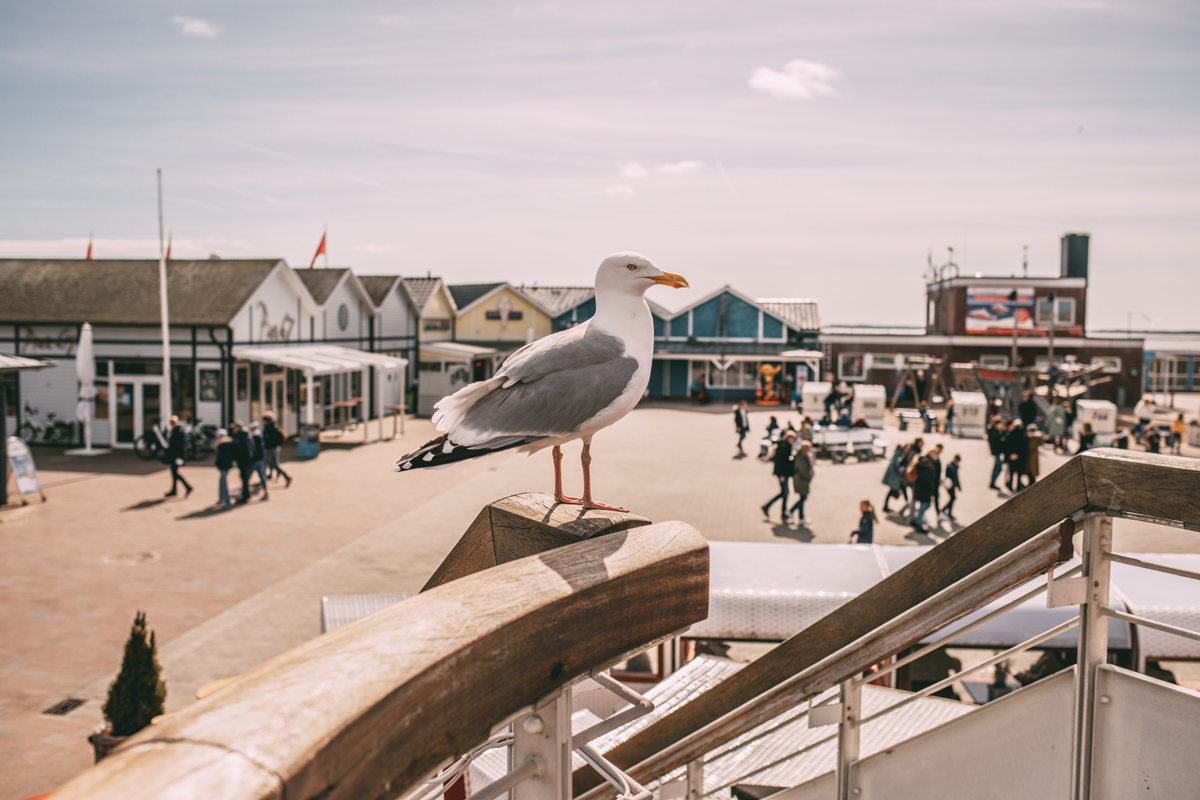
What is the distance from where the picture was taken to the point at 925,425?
1202 inches

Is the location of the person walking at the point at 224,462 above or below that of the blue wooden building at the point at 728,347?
below

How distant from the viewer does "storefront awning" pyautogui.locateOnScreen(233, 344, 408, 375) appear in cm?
2458

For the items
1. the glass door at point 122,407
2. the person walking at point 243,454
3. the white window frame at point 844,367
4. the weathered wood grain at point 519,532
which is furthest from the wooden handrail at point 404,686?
the white window frame at point 844,367

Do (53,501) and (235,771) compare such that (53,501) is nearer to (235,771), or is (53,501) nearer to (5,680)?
(5,680)

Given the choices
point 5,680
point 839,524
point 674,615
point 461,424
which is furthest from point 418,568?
point 674,615

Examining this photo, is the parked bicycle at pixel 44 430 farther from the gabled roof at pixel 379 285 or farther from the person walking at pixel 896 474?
the person walking at pixel 896 474

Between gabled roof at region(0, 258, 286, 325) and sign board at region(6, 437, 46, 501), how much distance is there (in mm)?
7814

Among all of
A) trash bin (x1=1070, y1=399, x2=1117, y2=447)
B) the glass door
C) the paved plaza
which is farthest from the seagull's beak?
trash bin (x1=1070, y1=399, x2=1117, y2=447)

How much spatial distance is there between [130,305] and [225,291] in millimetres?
2636

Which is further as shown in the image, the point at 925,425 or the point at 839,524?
the point at 925,425

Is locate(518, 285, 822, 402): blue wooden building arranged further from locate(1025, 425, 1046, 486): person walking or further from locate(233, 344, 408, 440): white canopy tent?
locate(1025, 425, 1046, 486): person walking

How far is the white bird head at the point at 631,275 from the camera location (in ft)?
9.00

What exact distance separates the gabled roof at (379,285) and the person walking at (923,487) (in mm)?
23923

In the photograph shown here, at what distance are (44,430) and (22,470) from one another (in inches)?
365
